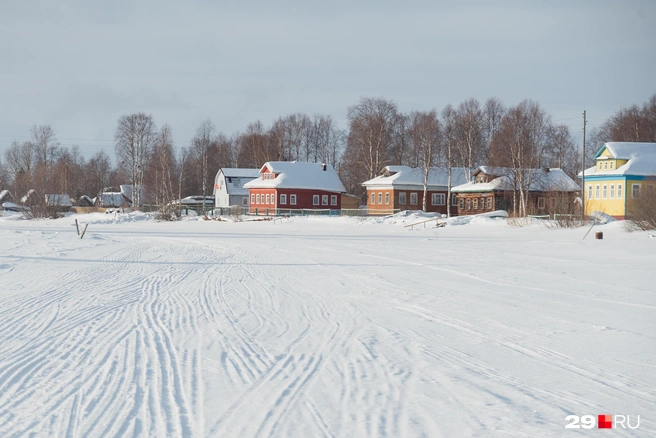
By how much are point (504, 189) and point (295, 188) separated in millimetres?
23382

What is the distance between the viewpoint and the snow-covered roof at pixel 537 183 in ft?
197

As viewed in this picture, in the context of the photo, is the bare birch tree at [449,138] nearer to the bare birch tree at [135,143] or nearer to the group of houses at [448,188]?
the group of houses at [448,188]

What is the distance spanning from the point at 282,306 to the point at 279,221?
46.5 meters

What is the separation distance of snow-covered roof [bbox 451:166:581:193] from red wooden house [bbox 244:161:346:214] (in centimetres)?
1650

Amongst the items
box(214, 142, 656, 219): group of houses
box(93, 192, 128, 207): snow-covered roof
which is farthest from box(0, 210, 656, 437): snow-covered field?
box(93, 192, 128, 207): snow-covered roof

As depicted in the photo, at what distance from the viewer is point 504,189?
62.2m

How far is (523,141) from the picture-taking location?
55.8 metres

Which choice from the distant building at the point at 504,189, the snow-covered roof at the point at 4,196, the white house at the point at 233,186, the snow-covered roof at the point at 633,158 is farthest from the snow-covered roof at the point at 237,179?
the snow-covered roof at the point at 633,158

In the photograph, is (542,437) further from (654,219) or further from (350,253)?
(654,219)

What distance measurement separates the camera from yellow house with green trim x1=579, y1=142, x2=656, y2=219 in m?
50.3

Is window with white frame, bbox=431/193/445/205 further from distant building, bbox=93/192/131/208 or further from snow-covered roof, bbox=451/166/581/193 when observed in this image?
distant building, bbox=93/192/131/208

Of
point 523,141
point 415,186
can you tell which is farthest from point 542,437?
point 415,186

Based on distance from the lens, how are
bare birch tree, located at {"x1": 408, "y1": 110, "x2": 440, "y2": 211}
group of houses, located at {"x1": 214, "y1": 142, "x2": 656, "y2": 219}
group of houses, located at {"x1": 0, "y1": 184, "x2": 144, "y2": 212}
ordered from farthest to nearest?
group of houses, located at {"x1": 0, "y1": 184, "x2": 144, "y2": 212}, bare birch tree, located at {"x1": 408, "y1": 110, "x2": 440, "y2": 211}, group of houses, located at {"x1": 214, "y1": 142, "x2": 656, "y2": 219}

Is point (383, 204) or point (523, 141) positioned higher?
point (523, 141)
